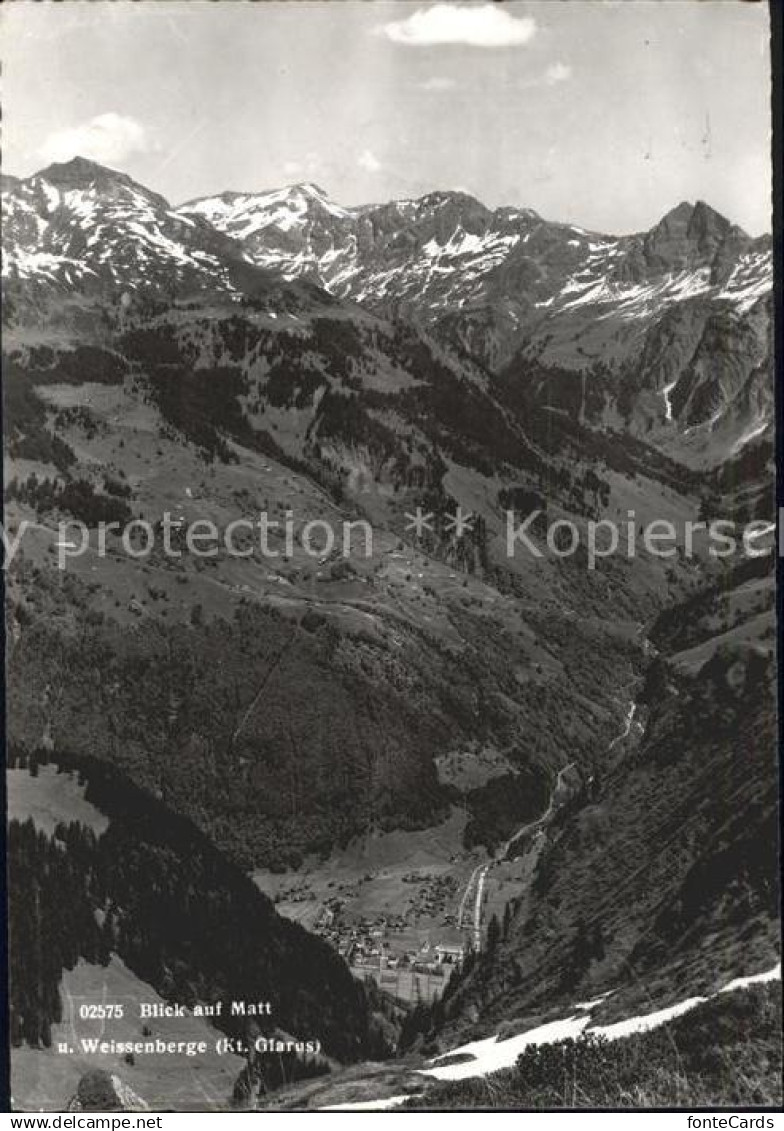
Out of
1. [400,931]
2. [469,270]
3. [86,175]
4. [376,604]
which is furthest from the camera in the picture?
[469,270]

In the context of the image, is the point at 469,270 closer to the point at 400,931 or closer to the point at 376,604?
the point at 376,604

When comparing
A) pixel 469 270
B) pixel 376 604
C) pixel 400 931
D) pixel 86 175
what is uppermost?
pixel 469 270

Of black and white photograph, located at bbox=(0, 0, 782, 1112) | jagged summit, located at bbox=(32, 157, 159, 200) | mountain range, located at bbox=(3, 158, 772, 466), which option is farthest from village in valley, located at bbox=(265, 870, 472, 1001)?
jagged summit, located at bbox=(32, 157, 159, 200)

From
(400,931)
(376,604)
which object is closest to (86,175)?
(376,604)

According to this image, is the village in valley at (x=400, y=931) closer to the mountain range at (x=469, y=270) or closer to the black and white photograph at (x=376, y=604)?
the black and white photograph at (x=376, y=604)

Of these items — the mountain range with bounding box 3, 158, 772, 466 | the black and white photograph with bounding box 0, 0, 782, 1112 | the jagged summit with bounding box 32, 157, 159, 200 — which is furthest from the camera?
the mountain range with bounding box 3, 158, 772, 466

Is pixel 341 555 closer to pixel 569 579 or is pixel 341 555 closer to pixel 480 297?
pixel 569 579

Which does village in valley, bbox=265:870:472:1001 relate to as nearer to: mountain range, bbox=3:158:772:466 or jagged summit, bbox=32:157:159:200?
mountain range, bbox=3:158:772:466

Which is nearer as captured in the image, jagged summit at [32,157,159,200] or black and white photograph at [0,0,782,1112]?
black and white photograph at [0,0,782,1112]
